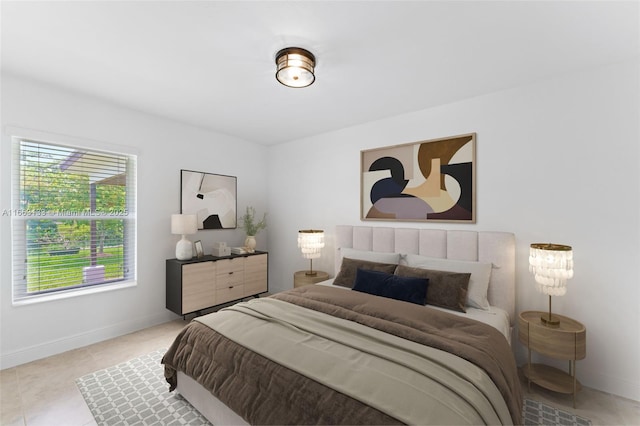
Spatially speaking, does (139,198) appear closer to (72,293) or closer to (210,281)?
(72,293)

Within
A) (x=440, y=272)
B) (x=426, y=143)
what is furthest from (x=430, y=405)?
(x=426, y=143)

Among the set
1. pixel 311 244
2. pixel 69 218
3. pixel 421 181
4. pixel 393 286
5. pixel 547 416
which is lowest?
pixel 547 416

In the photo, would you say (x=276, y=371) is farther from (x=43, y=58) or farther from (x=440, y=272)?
(x=43, y=58)

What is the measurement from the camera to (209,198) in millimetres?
4059

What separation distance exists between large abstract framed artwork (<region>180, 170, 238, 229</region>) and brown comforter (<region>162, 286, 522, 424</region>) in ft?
6.90

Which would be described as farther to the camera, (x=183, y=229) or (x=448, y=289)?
(x=183, y=229)

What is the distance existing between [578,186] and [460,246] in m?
1.08

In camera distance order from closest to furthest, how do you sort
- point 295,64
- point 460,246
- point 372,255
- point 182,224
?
point 295,64, point 460,246, point 372,255, point 182,224

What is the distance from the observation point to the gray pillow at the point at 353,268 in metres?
2.98

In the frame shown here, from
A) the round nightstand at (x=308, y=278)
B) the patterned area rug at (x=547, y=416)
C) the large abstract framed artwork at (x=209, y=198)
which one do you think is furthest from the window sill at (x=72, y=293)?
the patterned area rug at (x=547, y=416)

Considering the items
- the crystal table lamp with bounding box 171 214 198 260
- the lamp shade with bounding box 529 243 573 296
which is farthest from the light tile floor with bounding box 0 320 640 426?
the crystal table lamp with bounding box 171 214 198 260

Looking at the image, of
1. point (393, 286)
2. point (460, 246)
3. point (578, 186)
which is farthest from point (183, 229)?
point (578, 186)

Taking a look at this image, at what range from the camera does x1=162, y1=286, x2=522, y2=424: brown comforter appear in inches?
52.3

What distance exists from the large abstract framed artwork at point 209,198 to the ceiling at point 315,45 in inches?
46.5
